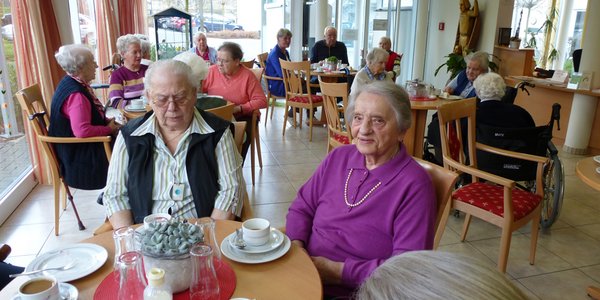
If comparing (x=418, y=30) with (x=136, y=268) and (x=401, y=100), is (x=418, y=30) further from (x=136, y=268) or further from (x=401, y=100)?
(x=136, y=268)

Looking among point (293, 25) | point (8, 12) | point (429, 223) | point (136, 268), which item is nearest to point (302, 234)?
point (429, 223)

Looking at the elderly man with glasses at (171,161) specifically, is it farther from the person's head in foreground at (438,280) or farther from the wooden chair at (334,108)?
the wooden chair at (334,108)

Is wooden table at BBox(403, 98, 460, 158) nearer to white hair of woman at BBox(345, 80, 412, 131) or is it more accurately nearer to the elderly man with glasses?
white hair of woman at BBox(345, 80, 412, 131)

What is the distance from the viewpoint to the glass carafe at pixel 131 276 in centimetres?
104

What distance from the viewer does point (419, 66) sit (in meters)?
8.83

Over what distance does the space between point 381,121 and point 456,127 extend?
57.7 inches

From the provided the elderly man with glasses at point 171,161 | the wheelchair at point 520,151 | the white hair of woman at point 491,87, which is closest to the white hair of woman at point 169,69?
the elderly man with glasses at point 171,161

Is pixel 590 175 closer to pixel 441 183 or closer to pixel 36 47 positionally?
pixel 441 183

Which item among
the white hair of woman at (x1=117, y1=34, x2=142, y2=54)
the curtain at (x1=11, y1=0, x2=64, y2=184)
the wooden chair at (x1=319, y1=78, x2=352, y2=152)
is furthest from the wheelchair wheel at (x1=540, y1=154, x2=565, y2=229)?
the curtain at (x1=11, y1=0, x2=64, y2=184)

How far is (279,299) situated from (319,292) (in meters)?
0.11

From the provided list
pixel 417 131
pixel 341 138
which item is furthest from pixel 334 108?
pixel 417 131

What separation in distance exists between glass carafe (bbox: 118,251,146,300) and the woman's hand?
0.65 metres

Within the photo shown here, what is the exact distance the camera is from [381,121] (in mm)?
1602

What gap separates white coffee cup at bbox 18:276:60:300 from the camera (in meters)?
1.01
